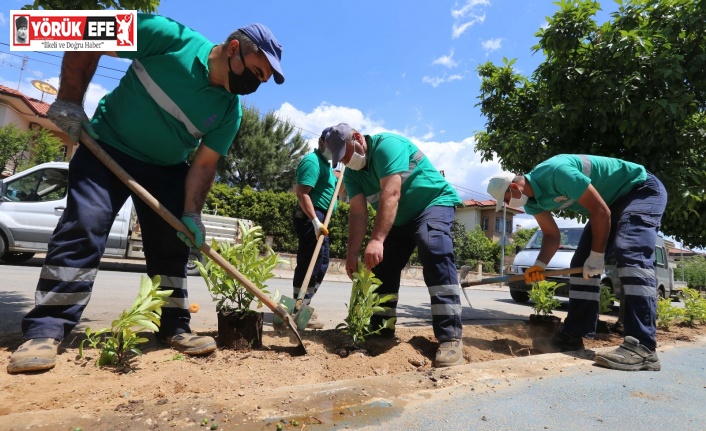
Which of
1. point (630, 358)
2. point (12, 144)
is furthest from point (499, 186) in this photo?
point (12, 144)

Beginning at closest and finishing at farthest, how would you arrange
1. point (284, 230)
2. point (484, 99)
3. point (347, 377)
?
point (347, 377) < point (484, 99) < point (284, 230)

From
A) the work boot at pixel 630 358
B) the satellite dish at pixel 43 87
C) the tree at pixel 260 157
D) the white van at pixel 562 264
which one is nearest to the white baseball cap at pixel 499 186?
the work boot at pixel 630 358

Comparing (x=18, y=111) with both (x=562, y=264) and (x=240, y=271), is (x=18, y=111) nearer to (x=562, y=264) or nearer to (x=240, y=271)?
(x=240, y=271)

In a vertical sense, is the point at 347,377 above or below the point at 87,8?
below

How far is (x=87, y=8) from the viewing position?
3008mm

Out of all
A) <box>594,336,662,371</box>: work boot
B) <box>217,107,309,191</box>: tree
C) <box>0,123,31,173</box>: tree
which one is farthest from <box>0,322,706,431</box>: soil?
<box>217,107,309,191</box>: tree

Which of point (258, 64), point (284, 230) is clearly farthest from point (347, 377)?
point (284, 230)

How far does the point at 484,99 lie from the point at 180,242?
16.1 feet

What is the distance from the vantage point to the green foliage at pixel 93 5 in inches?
113

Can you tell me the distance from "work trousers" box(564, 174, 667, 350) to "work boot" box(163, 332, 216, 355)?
289 cm

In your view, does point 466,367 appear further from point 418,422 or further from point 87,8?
point 87,8

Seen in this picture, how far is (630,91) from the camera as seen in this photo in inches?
166

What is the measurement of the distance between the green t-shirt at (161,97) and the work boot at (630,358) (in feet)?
10.2

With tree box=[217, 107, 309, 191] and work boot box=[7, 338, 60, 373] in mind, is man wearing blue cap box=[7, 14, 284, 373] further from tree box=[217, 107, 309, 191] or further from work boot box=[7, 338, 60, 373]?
tree box=[217, 107, 309, 191]
